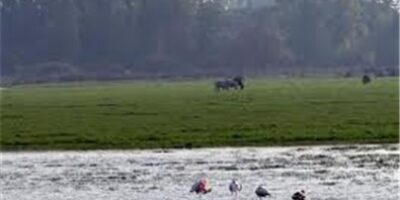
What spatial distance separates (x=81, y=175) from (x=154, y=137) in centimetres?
890

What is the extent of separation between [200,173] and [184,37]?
343ft

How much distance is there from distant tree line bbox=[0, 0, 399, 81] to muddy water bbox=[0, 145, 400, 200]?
91.4 m

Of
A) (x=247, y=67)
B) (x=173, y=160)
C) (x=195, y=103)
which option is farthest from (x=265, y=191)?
(x=247, y=67)

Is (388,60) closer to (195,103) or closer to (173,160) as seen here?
(195,103)

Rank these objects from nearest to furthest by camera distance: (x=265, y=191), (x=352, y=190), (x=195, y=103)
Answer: (x=265, y=191)
(x=352, y=190)
(x=195, y=103)

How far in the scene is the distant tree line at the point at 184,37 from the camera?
123 meters

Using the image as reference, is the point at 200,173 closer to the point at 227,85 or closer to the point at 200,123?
the point at 200,123

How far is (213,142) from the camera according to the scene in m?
30.0

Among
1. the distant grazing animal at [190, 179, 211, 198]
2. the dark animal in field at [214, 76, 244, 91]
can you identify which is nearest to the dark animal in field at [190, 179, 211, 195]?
the distant grazing animal at [190, 179, 211, 198]

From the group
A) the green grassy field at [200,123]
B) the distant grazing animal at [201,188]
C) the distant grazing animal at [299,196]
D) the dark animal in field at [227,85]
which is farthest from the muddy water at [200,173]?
the dark animal in field at [227,85]

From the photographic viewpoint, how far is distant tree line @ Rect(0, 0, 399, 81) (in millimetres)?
122750

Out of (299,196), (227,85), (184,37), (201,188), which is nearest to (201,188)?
(201,188)

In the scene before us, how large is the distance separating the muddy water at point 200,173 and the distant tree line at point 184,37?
91.4 metres

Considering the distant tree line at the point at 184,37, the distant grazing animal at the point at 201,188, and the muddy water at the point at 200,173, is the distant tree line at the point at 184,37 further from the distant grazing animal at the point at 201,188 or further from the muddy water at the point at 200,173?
the distant grazing animal at the point at 201,188
